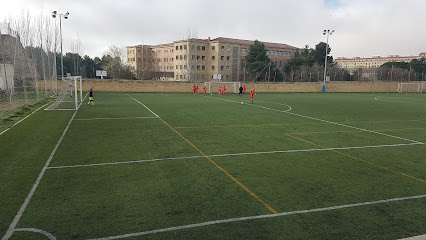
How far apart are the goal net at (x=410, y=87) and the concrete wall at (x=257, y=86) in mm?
931

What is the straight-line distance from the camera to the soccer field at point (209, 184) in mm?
5543

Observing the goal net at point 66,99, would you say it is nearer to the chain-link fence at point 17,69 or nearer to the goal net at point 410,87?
the chain-link fence at point 17,69

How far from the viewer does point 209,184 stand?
7.81 m

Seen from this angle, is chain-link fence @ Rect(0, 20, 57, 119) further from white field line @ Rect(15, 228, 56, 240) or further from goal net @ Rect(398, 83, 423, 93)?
goal net @ Rect(398, 83, 423, 93)

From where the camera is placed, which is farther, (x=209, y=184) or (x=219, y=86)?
(x=219, y=86)

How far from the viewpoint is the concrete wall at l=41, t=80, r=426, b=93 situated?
158 ft

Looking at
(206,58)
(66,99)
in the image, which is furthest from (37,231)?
(206,58)

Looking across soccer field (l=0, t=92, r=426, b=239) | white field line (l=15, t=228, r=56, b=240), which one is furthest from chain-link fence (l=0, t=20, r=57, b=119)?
white field line (l=15, t=228, r=56, b=240)

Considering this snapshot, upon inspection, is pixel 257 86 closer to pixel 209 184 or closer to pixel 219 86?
pixel 219 86

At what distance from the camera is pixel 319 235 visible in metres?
5.32

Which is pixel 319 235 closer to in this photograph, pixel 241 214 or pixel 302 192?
pixel 241 214

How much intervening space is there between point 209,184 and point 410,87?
70066mm

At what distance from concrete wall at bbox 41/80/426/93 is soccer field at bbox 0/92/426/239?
113ft

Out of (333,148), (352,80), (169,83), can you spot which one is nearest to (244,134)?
(333,148)
